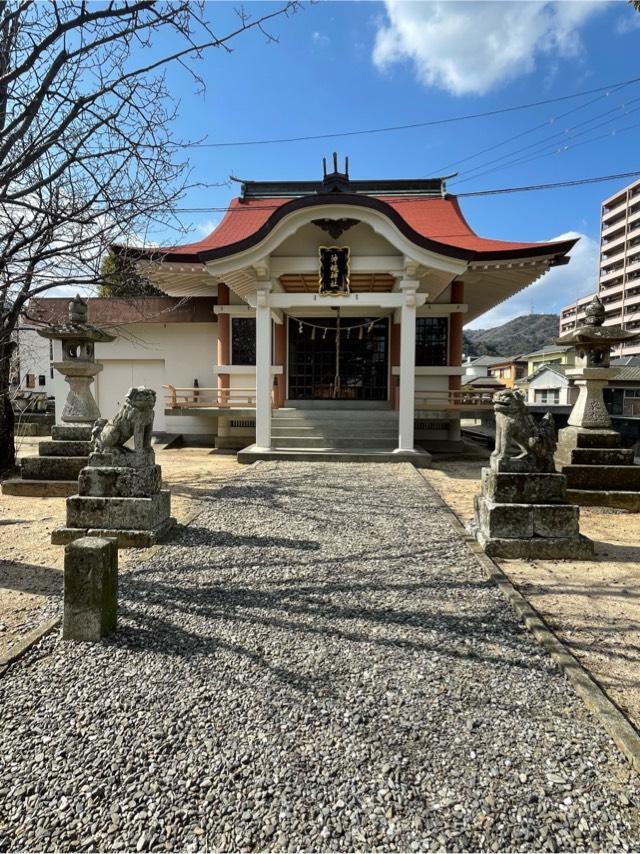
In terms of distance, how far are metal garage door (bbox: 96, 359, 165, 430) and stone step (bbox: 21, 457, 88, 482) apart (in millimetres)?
7022

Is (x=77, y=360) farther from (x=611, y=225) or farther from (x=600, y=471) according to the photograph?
(x=611, y=225)

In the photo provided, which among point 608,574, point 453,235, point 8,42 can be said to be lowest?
point 608,574

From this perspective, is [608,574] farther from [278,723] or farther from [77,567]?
[77,567]

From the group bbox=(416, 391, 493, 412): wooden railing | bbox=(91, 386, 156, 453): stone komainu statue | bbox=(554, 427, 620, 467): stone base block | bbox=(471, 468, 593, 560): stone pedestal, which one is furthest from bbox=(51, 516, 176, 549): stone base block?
bbox=(416, 391, 493, 412): wooden railing

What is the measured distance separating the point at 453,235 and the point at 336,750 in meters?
13.6

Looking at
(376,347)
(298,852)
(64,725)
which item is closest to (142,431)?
(64,725)

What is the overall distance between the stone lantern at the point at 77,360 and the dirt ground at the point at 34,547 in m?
1.37

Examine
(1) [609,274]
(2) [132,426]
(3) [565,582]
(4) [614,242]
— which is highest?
(4) [614,242]

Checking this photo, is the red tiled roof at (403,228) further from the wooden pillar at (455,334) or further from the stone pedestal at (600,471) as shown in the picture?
the stone pedestal at (600,471)

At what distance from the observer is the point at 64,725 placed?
2049 mm

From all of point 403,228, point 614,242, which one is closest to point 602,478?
point 403,228

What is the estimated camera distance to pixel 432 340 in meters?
12.6

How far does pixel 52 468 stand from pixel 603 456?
8229 millimetres

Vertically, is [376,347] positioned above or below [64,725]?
above
